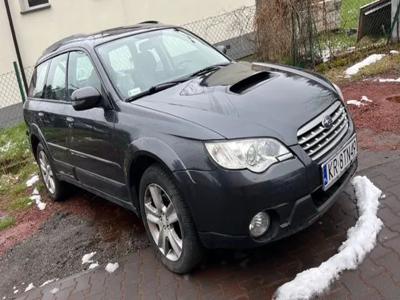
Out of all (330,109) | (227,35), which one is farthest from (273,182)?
(227,35)

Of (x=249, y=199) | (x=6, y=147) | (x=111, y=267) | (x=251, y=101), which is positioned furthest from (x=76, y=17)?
(x=249, y=199)

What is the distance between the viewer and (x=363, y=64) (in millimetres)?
8461

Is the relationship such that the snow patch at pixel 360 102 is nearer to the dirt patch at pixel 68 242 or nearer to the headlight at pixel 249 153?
the dirt patch at pixel 68 242

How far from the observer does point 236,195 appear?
316 centimetres

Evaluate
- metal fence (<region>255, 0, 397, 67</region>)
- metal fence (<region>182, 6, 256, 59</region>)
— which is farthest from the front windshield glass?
metal fence (<region>255, 0, 397, 67</region>)

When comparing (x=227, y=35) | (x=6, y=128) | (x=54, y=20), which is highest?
(x=54, y=20)

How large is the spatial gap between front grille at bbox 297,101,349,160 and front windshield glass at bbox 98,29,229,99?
1338 millimetres

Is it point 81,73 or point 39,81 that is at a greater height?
point 81,73

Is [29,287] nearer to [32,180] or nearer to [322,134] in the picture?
[322,134]

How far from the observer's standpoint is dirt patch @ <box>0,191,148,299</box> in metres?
4.59

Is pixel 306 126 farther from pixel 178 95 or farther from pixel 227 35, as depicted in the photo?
pixel 227 35

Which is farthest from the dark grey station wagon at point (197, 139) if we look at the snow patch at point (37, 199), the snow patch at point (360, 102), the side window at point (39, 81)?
the snow patch at point (360, 102)

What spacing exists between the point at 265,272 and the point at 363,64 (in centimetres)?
573

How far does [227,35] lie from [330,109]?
10.0 metres
